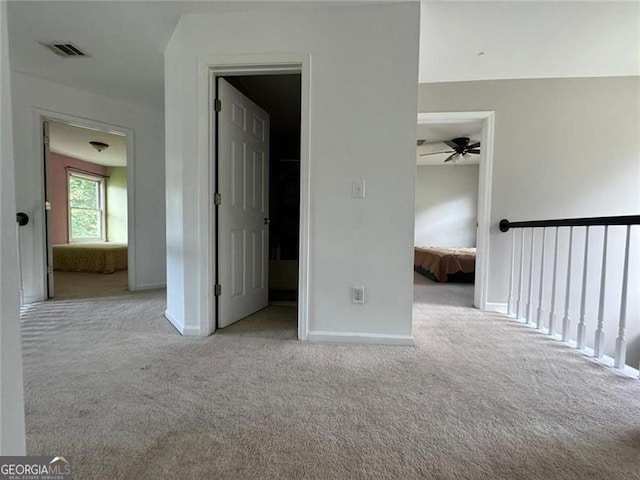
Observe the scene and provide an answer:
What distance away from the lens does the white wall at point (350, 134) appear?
1962 millimetres

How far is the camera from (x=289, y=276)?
11.2 ft

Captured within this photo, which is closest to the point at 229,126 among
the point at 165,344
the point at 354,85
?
the point at 354,85

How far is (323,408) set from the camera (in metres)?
1.28

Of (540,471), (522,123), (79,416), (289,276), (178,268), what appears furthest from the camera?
(289,276)

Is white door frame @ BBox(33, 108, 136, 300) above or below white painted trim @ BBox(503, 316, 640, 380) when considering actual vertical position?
above

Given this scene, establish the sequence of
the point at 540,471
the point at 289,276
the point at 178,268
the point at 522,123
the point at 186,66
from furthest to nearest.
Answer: the point at 289,276
the point at 522,123
the point at 178,268
the point at 186,66
the point at 540,471

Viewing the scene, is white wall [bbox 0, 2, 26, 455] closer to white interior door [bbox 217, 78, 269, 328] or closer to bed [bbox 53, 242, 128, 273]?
white interior door [bbox 217, 78, 269, 328]

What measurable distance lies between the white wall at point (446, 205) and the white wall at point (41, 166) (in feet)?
18.0

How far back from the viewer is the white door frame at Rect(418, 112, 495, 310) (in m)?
3.00

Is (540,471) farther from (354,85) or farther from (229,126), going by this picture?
(229,126)

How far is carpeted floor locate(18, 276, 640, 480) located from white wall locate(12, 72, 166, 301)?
5.03 ft

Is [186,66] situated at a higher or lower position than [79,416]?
higher

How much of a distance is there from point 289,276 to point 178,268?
135 cm

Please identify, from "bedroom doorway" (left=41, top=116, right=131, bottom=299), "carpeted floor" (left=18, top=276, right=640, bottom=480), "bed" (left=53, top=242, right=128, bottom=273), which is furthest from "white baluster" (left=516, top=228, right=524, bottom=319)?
"bed" (left=53, top=242, right=128, bottom=273)
